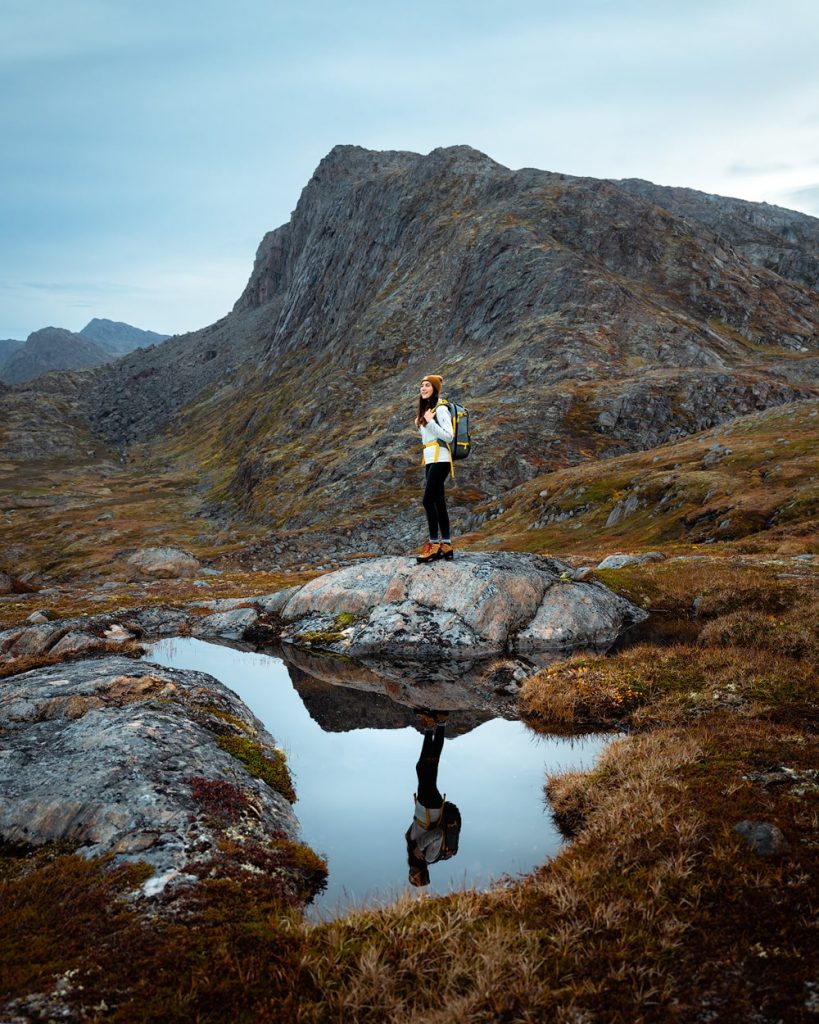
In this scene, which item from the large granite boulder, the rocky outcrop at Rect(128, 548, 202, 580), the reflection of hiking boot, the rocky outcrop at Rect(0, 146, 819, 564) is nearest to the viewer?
the large granite boulder

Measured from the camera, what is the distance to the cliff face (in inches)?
2982

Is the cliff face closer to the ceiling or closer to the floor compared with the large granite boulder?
closer to the ceiling

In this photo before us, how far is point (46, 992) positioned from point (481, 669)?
42.1ft

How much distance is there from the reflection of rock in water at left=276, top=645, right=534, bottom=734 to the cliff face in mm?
50201

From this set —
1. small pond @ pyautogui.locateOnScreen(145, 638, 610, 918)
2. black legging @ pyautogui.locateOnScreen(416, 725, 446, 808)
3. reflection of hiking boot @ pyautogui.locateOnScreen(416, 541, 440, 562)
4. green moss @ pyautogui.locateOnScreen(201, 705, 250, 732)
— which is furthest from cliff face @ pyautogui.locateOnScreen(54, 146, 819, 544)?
black legging @ pyautogui.locateOnScreen(416, 725, 446, 808)

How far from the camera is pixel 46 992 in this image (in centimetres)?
533

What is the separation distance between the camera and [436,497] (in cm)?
1888

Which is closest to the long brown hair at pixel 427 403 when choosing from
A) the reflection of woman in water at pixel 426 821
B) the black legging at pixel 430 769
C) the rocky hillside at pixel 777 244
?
the black legging at pixel 430 769

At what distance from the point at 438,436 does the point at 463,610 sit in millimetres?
5571

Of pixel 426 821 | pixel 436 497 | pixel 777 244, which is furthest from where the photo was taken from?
pixel 777 244

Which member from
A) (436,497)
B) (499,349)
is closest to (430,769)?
(436,497)

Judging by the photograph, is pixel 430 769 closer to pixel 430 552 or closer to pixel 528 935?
pixel 528 935

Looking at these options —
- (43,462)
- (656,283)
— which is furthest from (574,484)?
(43,462)

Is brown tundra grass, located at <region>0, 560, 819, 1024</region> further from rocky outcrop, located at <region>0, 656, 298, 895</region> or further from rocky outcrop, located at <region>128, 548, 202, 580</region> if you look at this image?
rocky outcrop, located at <region>128, 548, 202, 580</region>
